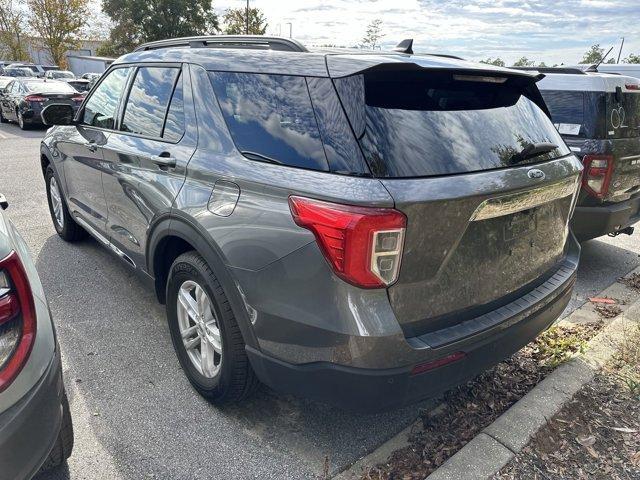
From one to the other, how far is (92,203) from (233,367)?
7.44ft

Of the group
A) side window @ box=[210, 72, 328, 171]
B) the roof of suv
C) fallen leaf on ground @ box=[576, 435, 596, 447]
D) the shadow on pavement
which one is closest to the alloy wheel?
the shadow on pavement

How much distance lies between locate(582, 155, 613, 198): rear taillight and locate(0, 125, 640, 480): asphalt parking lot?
2.79 m

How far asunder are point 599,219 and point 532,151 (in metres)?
2.41

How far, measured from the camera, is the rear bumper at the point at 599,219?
13.8ft

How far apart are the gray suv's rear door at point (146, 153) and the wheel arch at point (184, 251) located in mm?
110

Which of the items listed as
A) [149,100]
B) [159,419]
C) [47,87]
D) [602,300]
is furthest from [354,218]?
[47,87]

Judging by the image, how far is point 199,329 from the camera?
102 inches

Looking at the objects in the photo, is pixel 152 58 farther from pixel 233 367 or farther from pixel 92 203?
pixel 233 367

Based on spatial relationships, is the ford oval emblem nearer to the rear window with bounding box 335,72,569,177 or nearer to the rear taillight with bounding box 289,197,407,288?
the rear window with bounding box 335,72,569,177

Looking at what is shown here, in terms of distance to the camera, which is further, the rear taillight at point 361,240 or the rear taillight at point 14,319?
the rear taillight at point 361,240

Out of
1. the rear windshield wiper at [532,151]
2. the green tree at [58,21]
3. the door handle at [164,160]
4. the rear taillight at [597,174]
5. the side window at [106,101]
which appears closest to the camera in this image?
the rear windshield wiper at [532,151]

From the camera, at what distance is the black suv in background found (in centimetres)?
418

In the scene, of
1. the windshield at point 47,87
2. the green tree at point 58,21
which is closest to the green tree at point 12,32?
the green tree at point 58,21

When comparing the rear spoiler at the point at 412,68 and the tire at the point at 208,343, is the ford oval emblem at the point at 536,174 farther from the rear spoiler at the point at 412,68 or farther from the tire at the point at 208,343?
the tire at the point at 208,343
